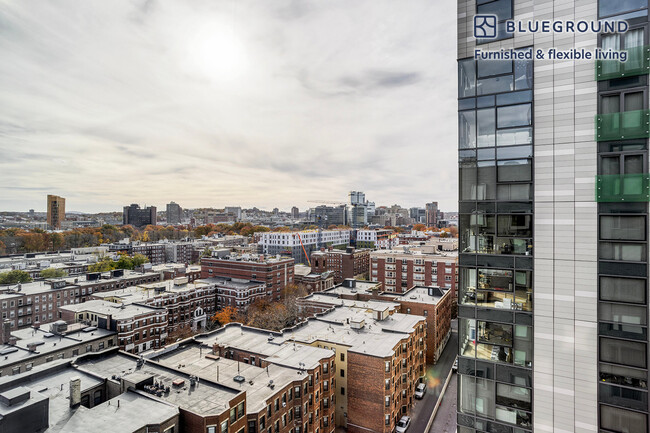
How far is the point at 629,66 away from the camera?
13.2 m

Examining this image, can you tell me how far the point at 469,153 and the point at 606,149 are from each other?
5.29 metres

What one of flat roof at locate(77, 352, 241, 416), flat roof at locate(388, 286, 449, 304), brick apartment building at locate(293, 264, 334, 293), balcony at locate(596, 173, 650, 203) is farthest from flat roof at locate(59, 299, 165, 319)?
balcony at locate(596, 173, 650, 203)

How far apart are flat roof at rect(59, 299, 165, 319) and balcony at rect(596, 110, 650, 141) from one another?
60.9 metres

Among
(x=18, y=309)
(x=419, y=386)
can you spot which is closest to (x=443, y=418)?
(x=419, y=386)

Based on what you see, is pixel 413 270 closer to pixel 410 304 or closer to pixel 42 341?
pixel 410 304

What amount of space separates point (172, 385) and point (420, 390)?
3415 centimetres

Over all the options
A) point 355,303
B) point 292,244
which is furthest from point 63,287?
point 292,244

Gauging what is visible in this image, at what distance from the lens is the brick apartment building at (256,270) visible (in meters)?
82.8

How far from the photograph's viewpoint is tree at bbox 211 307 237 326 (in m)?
67.2

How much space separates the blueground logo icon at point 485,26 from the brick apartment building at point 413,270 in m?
63.2

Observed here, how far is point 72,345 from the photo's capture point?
44344mm

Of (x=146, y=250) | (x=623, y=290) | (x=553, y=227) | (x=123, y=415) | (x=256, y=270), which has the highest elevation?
(x=553, y=227)

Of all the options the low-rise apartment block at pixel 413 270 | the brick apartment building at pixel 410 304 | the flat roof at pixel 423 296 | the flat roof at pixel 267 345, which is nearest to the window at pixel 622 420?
the flat roof at pixel 267 345

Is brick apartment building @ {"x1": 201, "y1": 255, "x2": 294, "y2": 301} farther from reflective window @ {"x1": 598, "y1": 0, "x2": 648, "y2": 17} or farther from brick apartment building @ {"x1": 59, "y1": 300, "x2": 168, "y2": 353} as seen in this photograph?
reflective window @ {"x1": 598, "y1": 0, "x2": 648, "y2": 17}
